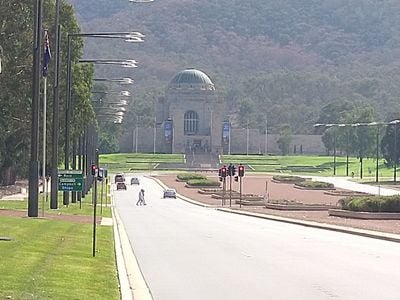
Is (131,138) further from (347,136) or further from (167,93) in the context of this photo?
(347,136)

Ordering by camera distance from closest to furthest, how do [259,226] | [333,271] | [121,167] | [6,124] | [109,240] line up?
[333,271]
[109,240]
[259,226]
[6,124]
[121,167]

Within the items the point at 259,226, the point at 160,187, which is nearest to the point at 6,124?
the point at 259,226

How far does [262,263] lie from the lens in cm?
2345

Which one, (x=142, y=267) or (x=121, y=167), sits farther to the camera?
(x=121, y=167)

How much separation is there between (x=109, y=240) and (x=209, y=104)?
521 feet

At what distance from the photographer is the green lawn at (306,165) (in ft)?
466

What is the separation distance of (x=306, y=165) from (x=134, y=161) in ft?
84.3

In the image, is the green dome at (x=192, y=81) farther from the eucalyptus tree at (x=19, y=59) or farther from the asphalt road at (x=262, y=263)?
the asphalt road at (x=262, y=263)

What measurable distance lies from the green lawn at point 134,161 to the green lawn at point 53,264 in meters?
117

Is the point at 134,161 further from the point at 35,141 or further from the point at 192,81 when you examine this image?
the point at 35,141

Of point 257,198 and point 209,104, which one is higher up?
point 209,104

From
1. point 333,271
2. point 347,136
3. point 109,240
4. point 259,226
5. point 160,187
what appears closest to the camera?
point 333,271

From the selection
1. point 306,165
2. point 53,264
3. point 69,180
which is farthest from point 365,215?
point 306,165

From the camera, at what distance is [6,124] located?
58.1 meters
